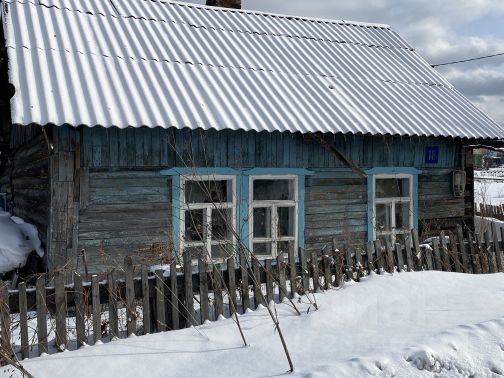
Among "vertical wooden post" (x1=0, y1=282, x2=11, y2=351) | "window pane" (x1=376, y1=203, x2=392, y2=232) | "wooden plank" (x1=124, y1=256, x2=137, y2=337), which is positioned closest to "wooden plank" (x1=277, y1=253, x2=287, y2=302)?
"wooden plank" (x1=124, y1=256, x2=137, y2=337)

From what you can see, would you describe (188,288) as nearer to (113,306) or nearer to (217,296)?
(217,296)

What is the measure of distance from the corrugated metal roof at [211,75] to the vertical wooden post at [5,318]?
2.43 metres

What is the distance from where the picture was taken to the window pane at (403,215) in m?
9.16

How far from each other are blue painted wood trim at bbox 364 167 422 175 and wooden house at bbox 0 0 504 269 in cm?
3

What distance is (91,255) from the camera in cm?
677

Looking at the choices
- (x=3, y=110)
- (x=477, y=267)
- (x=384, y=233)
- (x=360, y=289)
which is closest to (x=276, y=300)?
(x=360, y=289)

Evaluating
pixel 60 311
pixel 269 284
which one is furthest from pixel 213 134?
pixel 60 311

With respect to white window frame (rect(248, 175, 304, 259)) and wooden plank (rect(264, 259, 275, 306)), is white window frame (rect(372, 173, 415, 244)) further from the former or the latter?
wooden plank (rect(264, 259, 275, 306))

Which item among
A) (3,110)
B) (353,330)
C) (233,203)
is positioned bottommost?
(353,330)

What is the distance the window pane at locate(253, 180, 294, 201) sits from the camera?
26.8 feet

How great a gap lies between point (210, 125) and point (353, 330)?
348 cm

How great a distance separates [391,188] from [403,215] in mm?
567

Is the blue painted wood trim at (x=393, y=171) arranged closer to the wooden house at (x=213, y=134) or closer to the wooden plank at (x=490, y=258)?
the wooden house at (x=213, y=134)

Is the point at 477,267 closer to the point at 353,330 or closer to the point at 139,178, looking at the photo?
the point at 353,330
